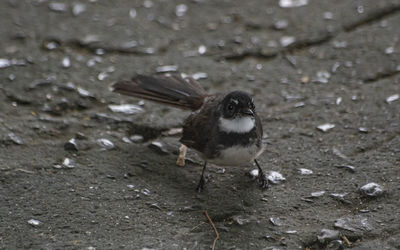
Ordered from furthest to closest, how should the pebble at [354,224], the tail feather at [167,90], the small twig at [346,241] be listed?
the tail feather at [167,90]
the pebble at [354,224]
the small twig at [346,241]

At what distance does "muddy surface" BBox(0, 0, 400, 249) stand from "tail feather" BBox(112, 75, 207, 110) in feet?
0.92

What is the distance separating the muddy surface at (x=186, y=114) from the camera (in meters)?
3.32

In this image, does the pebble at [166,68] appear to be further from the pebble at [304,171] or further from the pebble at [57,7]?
the pebble at [304,171]

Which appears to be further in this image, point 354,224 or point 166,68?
point 166,68

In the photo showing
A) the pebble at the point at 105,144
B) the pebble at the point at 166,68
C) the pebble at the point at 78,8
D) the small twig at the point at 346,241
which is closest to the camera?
the small twig at the point at 346,241

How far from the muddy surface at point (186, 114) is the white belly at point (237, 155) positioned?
0.76 feet

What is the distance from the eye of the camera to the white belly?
362 centimetres

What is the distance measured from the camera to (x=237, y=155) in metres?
3.62

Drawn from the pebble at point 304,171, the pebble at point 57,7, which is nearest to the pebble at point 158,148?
the pebble at point 304,171

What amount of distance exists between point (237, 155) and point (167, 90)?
1033 millimetres

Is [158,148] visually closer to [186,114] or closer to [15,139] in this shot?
[186,114]

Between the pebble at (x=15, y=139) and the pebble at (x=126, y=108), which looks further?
the pebble at (x=126, y=108)

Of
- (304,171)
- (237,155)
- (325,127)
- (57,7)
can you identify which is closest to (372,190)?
(304,171)

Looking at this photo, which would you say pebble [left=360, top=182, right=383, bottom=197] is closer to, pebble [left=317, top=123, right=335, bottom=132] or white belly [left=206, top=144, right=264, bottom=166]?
white belly [left=206, top=144, right=264, bottom=166]
